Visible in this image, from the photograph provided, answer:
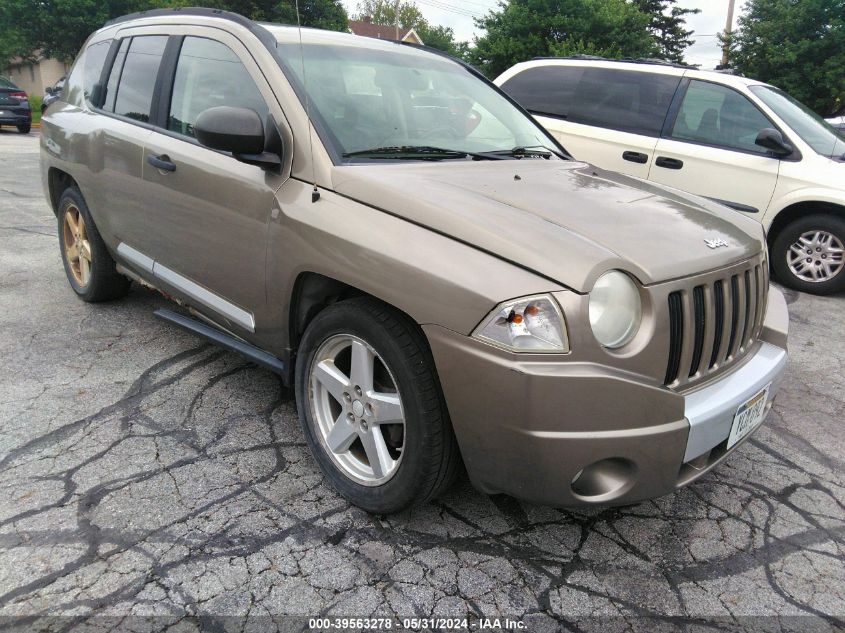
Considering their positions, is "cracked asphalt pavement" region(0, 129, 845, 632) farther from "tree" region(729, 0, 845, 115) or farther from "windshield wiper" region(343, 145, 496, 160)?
"tree" region(729, 0, 845, 115)

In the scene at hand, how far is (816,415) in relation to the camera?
11.9 ft

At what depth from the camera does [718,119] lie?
6.11 meters

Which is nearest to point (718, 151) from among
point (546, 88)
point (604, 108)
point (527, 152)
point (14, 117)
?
point (604, 108)

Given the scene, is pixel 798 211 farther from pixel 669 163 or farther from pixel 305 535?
pixel 305 535

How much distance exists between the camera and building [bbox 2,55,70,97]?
1635 inches

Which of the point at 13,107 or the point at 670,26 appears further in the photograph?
the point at 670,26

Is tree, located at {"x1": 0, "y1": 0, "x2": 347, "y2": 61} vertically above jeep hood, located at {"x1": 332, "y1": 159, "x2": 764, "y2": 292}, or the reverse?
tree, located at {"x1": 0, "y1": 0, "x2": 347, "y2": 61}

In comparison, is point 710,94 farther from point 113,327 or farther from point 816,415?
point 113,327

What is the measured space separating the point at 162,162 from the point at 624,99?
4762mm

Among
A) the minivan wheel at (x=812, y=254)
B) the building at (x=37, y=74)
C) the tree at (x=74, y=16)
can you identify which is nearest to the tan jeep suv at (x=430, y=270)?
the minivan wheel at (x=812, y=254)

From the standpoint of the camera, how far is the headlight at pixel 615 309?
204 cm

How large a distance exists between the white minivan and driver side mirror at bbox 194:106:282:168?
180 inches

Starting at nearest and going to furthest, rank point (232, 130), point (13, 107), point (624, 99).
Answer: point (232, 130) < point (624, 99) < point (13, 107)

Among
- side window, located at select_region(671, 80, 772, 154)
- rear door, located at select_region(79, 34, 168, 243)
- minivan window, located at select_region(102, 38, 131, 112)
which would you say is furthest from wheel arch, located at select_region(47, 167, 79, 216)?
side window, located at select_region(671, 80, 772, 154)
